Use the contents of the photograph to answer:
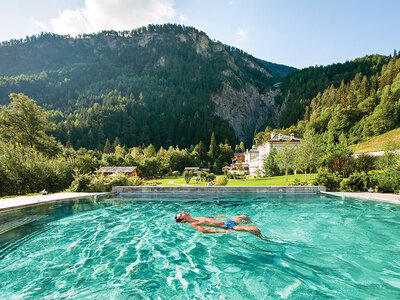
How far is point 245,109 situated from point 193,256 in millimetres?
152488

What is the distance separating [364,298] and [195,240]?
16.1 ft

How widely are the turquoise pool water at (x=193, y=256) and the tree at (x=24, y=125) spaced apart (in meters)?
26.5

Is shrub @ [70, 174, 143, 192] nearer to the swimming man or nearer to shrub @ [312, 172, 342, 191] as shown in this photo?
the swimming man

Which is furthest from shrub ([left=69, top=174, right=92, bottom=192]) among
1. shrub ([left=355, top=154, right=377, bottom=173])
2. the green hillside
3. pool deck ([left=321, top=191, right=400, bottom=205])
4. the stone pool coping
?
the green hillside

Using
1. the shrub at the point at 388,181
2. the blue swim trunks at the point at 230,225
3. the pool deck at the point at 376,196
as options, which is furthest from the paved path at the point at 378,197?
the blue swim trunks at the point at 230,225

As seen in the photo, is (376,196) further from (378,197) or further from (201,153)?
(201,153)

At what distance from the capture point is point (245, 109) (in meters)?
149

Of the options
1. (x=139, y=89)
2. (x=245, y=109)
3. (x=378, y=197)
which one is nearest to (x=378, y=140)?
(x=378, y=197)

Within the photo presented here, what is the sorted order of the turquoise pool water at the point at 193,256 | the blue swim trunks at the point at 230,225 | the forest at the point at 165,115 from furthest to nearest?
the forest at the point at 165,115
the blue swim trunks at the point at 230,225
the turquoise pool water at the point at 193,256

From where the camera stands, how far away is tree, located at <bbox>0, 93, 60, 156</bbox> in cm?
2866

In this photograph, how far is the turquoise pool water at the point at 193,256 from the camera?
4309 mm

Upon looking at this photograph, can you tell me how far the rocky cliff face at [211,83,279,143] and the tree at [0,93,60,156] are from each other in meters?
119

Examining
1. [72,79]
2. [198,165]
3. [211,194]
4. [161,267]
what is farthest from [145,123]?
[161,267]

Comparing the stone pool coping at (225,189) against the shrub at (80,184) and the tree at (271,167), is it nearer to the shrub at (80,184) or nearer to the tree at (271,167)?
the shrub at (80,184)
